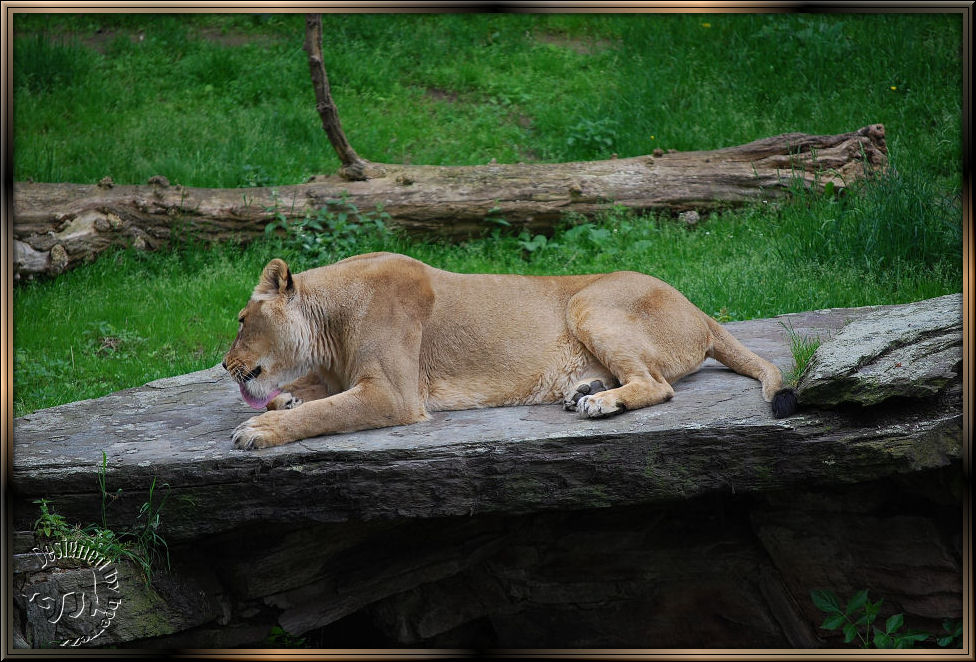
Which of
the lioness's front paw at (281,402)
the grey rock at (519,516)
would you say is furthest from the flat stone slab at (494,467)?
the lioness's front paw at (281,402)

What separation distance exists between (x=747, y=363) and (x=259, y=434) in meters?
2.91

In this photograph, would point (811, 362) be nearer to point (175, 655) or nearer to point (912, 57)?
point (175, 655)

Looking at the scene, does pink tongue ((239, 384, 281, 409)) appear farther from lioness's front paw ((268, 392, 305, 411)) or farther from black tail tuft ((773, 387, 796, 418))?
black tail tuft ((773, 387, 796, 418))

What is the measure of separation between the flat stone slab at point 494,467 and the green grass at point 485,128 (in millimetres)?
2861

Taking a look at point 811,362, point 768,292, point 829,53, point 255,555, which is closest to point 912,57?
point 829,53

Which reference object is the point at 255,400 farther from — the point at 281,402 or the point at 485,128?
the point at 485,128

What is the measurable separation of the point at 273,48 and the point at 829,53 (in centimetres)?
776

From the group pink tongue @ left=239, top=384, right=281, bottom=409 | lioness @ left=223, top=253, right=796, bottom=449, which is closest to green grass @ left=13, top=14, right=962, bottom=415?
pink tongue @ left=239, top=384, right=281, bottom=409

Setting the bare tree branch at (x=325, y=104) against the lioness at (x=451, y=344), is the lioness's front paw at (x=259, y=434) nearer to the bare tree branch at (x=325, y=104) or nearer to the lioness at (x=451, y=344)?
the lioness at (x=451, y=344)

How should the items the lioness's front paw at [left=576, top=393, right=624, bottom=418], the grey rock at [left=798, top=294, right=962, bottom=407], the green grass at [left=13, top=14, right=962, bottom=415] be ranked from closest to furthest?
the grey rock at [left=798, top=294, right=962, bottom=407] < the lioness's front paw at [left=576, top=393, right=624, bottom=418] < the green grass at [left=13, top=14, right=962, bottom=415]

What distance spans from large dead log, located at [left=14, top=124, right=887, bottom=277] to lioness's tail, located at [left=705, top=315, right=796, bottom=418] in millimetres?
4067

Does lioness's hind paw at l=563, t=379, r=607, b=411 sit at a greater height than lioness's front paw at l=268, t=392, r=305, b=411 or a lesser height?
greater

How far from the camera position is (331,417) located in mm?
5184

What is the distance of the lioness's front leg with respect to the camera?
16.6 ft
